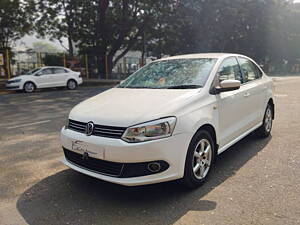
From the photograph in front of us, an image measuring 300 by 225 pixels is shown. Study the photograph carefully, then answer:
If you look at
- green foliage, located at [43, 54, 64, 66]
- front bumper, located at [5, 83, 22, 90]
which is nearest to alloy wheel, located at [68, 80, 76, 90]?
front bumper, located at [5, 83, 22, 90]

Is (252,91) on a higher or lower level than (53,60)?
lower

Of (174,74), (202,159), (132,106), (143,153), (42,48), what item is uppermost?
(42,48)

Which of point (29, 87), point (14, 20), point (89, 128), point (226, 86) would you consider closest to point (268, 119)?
point (226, 86)

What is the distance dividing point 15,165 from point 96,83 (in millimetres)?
17181

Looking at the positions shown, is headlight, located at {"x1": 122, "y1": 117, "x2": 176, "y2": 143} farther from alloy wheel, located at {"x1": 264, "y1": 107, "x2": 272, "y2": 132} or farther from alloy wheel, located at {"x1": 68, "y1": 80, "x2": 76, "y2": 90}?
alloy wheel, located at {"x1": 68, "y1": 80, "x2": 76, "y2": 90}

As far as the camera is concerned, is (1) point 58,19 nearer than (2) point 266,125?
No

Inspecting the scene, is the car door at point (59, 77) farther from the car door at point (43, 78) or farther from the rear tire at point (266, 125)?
the rear tire at point (266, 125)

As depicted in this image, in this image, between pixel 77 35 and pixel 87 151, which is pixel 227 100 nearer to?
pixel 87 151

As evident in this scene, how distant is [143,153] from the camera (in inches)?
118

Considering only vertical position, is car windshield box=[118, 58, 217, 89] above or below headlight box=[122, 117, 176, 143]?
above

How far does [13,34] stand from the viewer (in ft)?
74.4

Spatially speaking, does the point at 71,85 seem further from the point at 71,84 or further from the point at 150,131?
the point at 150,131

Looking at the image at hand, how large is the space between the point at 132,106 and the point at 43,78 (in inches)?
550

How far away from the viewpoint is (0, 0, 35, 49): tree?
20.7m
